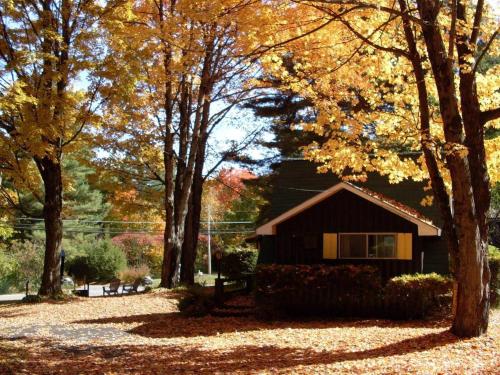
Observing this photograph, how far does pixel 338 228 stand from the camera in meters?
18.4

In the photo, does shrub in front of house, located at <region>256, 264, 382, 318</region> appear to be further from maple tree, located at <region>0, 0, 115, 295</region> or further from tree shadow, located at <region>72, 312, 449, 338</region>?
maple tree, located at <region>0, 0, 115, 295</region>

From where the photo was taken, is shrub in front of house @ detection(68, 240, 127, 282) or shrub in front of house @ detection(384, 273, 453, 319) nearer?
shrub in front of house @ detection(384, 273, 453, 319)

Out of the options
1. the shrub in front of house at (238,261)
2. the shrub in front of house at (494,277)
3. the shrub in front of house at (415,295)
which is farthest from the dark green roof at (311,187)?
the shrub in front of house at (415,295)

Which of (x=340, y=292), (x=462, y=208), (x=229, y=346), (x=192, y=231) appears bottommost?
(x=229, y=346)

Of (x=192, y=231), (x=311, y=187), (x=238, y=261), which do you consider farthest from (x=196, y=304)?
(x=192, y=231)

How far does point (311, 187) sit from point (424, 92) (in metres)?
13.2

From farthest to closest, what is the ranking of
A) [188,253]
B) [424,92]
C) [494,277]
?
[188,253]
[494,277]
[424,92]

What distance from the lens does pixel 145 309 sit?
661 inches

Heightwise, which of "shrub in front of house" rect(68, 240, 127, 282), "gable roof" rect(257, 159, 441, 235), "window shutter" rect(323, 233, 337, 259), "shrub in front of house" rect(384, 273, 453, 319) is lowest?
"shrub in front of house" rect(68, 240, 127, 282)

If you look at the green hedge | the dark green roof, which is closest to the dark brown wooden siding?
the green hedge

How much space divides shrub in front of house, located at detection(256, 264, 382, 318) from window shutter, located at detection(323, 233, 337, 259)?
347cm

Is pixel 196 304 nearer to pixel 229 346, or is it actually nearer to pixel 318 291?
pixel 318 291

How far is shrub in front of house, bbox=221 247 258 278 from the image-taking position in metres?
26.1

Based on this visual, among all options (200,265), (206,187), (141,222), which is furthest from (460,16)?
(200,265)
